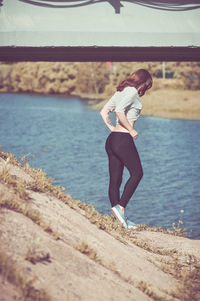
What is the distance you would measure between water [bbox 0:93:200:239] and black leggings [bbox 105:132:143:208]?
1.63 metres

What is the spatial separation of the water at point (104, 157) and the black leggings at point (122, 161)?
1.63 metres

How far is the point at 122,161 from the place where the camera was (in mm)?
7461

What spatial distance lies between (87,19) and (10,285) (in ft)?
19.1

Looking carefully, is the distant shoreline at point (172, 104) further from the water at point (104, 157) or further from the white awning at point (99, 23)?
the white awning at point (99, 23)

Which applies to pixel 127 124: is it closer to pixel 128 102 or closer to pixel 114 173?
pixel 128 102

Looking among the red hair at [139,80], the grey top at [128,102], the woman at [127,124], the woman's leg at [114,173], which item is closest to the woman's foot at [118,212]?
the woman at [127,124]

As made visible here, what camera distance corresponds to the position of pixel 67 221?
6719 mm

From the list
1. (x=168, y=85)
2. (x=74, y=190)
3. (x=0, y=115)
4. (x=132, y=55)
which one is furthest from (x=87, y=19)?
(x=168, y=85)

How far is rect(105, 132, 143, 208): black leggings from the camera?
7.30 metres

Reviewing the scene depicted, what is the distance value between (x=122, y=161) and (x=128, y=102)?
896 millimetres

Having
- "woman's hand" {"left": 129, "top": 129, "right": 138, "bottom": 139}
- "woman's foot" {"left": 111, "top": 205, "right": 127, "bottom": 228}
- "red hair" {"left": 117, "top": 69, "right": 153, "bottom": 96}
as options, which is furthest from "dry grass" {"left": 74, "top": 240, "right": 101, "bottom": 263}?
"red hair" {"left": 117, "top": 69, "right": 153, "bottom": 96}

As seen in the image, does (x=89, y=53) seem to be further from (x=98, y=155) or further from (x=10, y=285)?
(x=98, y=155)

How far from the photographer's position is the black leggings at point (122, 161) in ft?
23.9

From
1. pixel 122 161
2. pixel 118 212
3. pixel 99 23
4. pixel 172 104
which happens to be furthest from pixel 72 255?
pixel 172 104
